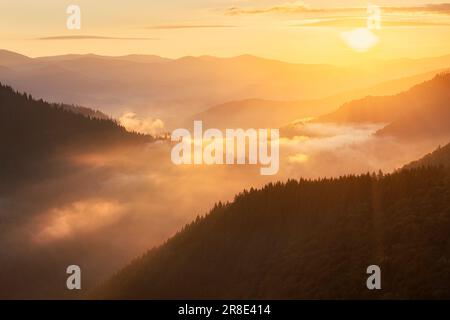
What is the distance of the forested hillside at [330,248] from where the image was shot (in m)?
127

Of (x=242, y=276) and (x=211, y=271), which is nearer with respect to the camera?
(x=242, y=276)

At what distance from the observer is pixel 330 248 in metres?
147

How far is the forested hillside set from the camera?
417 feet

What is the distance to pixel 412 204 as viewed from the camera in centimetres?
15925

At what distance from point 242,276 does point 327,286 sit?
144 feet

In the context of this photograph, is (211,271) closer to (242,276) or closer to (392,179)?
(242,276)

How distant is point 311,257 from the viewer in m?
149
